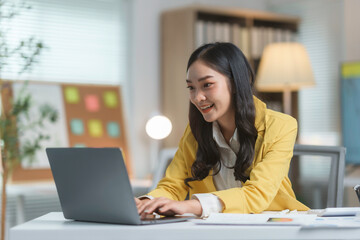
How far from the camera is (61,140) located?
4.11 meters

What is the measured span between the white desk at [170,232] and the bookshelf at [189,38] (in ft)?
11.0

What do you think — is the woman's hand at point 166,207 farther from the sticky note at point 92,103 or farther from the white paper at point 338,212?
the sticky note at point 92,103

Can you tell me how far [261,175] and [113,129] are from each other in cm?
295

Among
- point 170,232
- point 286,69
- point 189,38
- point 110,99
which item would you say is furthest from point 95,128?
point 170,232

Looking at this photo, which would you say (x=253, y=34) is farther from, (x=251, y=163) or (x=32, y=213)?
(x=251, y=163)

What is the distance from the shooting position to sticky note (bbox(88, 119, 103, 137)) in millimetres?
4319

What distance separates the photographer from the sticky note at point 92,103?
4.36 m

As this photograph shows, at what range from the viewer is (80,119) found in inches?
168

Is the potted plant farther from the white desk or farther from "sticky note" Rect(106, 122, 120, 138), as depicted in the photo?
the white desk

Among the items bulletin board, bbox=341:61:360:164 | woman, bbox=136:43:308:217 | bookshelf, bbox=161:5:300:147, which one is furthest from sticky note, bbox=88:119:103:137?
woman, bbox=136:43:308:217

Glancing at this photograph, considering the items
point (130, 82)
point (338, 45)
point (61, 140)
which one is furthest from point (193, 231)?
point (338, 45)

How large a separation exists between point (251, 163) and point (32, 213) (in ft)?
9.36

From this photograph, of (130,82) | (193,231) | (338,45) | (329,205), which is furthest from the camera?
(338,45)

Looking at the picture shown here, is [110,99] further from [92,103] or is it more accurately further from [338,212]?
[338,212]
